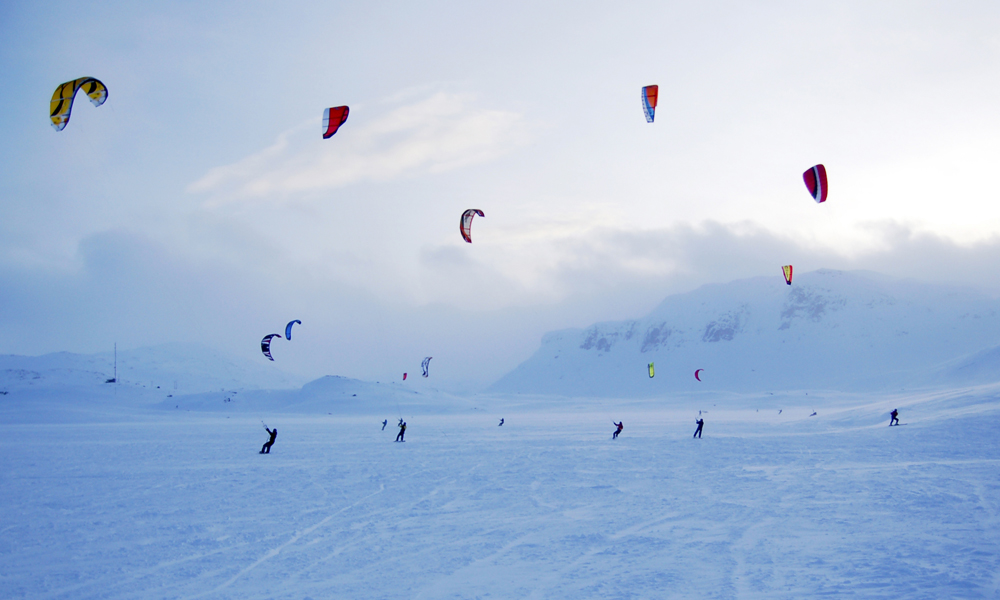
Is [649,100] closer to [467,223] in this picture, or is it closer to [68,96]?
[467,223]


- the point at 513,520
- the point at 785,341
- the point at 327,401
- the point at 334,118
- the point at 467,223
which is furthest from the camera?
the point at 785,341

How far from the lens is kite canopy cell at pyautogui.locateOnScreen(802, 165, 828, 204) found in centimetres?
2078

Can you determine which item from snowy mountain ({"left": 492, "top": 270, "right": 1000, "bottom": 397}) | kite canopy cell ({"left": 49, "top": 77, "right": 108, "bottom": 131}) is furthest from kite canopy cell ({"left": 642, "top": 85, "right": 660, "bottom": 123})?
snowy mountain ({"left": 492, "top": 270, "right": 1000, "bottom": 397})

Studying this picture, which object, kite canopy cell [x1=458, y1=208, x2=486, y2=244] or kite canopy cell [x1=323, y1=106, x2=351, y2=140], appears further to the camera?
kite canopy cell [x1=458, y1=208, x2=486, y2=244]

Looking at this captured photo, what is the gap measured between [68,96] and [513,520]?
643 inches

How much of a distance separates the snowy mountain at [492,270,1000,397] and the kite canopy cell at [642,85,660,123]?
77.6 m

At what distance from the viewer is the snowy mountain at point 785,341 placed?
123m

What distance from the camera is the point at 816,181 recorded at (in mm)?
21203

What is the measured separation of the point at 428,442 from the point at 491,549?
18.2 meters

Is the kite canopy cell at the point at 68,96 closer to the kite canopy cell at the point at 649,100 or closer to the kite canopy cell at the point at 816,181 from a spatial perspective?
the kite canopy cell at the point at 649,100

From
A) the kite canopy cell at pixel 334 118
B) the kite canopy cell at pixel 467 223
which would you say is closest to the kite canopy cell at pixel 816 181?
the kite canopy cell at pixel 467 223

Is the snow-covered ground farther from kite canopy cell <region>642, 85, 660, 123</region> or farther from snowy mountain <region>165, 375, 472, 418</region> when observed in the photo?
snowy mountain <region>165, 375, 472, 418</region>

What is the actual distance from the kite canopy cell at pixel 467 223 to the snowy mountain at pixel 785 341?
258 ft

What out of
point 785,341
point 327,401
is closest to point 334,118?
point 327,401
